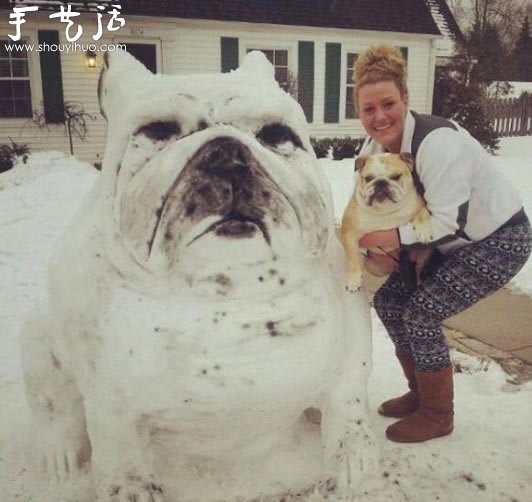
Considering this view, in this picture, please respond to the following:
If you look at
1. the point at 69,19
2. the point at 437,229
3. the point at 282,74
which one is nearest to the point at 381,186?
the point at 437,229

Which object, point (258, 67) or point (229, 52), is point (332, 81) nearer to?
point (229, 52)

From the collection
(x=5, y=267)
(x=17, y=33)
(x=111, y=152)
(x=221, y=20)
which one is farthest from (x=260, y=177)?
(x=221, y=20)

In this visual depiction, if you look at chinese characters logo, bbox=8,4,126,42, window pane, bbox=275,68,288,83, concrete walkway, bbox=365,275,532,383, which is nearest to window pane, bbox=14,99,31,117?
chinese characters logo, bbox=8,4,126,42

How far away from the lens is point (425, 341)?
9.15 ft

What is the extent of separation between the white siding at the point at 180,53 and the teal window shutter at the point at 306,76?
126 mm

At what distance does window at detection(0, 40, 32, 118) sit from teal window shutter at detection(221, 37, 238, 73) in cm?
461

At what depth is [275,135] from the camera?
206cm

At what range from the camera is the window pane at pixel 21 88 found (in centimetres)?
1405

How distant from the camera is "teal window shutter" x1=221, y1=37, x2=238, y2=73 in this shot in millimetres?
15484

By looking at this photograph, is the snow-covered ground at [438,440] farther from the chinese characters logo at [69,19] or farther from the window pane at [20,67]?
the window pane at [20,67]

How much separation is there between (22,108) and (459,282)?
1360cm

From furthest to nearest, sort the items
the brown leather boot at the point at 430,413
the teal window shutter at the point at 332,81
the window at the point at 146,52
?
the teal window shutter at the point at 332,81, the window at the point at 146,52, the brown leather boot at the point at 430,413

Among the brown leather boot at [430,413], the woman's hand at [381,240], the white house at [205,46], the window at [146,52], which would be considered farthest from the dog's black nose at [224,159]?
the window at [146,52]

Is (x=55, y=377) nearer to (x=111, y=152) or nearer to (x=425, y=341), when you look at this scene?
(x=111, y=152)
